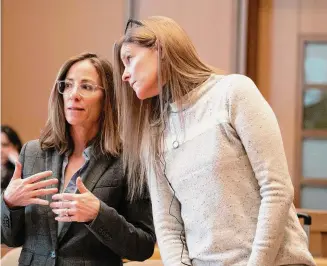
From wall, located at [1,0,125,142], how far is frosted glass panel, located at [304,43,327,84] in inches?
48.0

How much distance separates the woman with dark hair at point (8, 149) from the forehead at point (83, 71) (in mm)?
1786

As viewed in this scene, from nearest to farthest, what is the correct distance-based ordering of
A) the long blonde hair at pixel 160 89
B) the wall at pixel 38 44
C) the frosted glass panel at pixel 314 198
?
the long blonde hair at pixel 160 89 → the frosted glass panel at pixel 314 198 → the wall at pixel 38 44

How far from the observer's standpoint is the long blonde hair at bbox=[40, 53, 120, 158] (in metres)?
1.92

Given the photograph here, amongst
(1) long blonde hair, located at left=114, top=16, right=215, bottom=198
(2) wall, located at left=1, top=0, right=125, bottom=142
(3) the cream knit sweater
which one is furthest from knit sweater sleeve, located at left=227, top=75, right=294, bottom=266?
(2) wall, located at left=1, top=0, right=125, bottom=142

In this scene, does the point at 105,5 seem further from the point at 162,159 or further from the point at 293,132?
the point at 162,159

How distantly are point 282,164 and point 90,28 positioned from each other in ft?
9.01

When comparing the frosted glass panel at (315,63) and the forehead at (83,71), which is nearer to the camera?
the forehead at (83,71)

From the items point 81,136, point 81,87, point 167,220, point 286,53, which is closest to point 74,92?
point 81,87

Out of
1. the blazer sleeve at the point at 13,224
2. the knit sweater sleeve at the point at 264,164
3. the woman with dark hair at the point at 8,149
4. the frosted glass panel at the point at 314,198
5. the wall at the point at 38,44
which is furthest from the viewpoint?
the wall at the point at 38,44

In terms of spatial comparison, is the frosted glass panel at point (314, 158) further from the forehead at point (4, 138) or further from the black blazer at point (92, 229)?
the black blazer at point (92, 229)

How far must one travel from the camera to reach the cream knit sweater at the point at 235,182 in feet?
4.78

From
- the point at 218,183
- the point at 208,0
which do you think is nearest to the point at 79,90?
the point at 218,183

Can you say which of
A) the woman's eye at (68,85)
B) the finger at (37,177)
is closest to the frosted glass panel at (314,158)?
the woman's eye at (68,85)

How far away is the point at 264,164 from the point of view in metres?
1.47
